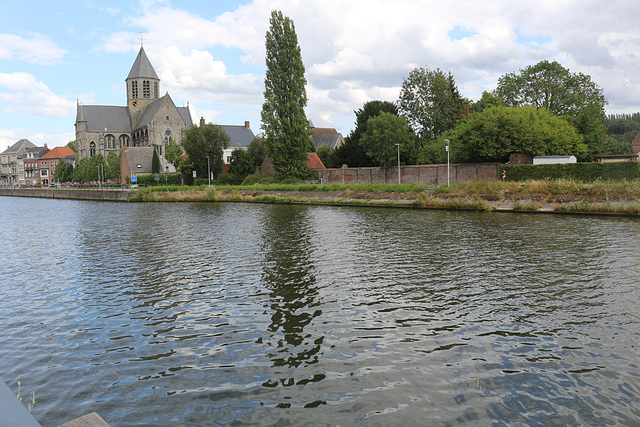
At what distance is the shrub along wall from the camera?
113 ft

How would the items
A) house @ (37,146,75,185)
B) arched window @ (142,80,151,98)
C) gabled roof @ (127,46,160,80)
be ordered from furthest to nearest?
house @ (37,146,75,185)
arched window @ (142,80,151,98)
gabled roof @ (127,46,160,80)

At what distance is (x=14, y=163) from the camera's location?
543 ft

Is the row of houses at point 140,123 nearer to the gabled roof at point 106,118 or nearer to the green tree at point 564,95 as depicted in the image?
the gabled roof at point 106,118

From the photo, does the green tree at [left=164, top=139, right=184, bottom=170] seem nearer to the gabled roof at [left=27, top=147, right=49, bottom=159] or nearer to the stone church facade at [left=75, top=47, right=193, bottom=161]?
the stone church facade at [left=75, top=47, right=193, bottom=161]

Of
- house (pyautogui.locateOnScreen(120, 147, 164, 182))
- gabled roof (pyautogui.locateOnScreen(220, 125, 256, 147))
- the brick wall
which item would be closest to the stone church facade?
gabled roof (pyautogui.locateOnScreen(220, 125, 256, 147))

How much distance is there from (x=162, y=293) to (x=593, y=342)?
31.3 ft

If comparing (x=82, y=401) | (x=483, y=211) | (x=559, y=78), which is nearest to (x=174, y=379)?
(x=82, y=401)

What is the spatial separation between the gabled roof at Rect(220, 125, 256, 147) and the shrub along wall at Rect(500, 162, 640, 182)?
284 feet

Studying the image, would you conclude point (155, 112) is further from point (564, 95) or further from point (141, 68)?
point (564, 95)

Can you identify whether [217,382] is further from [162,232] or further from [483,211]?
[483,211]

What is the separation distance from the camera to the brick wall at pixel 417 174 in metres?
47.0

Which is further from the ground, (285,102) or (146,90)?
(146,90)

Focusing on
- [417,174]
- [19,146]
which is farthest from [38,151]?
[417,174]

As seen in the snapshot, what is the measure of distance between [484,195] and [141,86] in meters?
107
